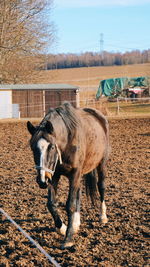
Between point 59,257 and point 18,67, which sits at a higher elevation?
point 18,67

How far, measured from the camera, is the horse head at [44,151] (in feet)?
16.1

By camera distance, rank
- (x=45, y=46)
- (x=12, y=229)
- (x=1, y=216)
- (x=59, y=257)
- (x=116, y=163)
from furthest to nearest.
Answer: (x=45, y=46) → (x=116, y=163) → (x=1, y=216) → (x=12, y=229) → (x=59, y=257)

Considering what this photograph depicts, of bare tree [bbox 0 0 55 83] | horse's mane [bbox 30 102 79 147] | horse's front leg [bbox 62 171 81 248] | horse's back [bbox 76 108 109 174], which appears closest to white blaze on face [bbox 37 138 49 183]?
horse's mane [bbox 30 102 79 147]

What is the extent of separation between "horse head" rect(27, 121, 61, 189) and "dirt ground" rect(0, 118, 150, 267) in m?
0.80

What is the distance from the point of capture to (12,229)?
19.0 feet

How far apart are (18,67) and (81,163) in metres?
34.7

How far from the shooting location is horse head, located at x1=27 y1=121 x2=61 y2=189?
4.92m

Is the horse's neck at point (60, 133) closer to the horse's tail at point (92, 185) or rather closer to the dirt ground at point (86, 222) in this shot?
the dirt ground at point (86, 222)

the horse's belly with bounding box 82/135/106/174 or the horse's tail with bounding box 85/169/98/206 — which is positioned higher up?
the horse's belly with bounding box 82/135/106/174

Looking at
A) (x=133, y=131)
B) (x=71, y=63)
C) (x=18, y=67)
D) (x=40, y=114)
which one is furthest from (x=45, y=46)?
(x=71, y=63)

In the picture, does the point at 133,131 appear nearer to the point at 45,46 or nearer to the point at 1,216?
the point at 1,216

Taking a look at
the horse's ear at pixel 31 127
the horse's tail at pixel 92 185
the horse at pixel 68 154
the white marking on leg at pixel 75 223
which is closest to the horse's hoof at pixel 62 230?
→ the horse at pixel 68 154

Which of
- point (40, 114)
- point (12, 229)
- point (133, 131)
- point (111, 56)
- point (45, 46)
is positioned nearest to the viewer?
point (12, 229)

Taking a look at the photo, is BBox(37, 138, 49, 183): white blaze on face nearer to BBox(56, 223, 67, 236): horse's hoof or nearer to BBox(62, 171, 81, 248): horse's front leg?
BBox(62, 171, 81, 248): horse's front leg
